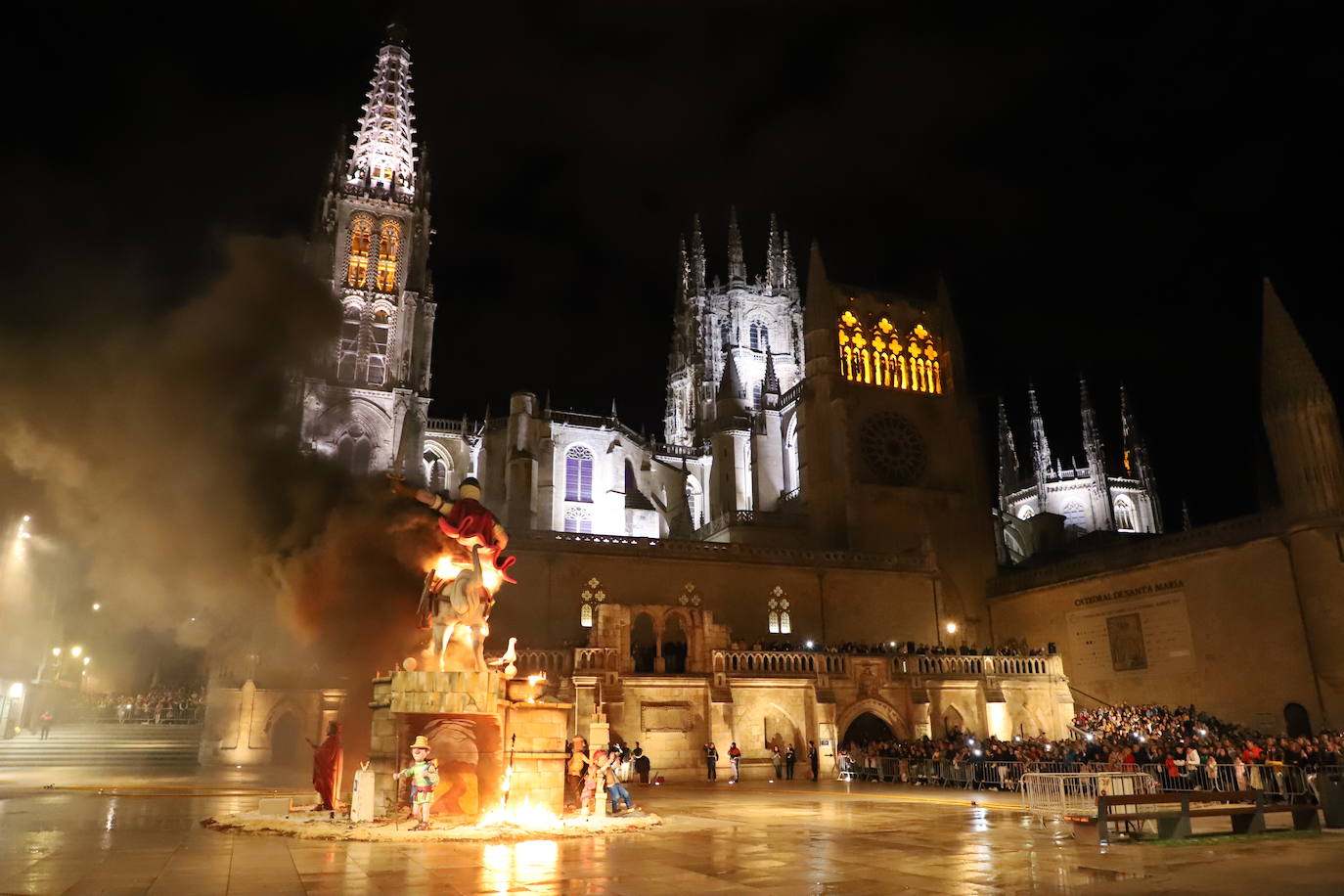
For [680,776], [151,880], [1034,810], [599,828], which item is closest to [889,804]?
[1034,810]

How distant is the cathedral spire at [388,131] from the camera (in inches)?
2415

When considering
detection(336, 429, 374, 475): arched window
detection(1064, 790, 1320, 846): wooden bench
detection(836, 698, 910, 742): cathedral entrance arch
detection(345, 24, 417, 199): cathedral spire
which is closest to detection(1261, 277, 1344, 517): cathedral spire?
detection(836, 698, 910, 742): cathedral entrance arch

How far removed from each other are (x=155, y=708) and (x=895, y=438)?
126 ft

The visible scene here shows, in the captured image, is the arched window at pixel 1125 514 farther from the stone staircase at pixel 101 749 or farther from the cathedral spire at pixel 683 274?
the stone staircase at pixel 101 749

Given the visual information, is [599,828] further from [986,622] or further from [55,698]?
[55,698]

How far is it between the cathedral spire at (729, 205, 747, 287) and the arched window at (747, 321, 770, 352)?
3.59 meters

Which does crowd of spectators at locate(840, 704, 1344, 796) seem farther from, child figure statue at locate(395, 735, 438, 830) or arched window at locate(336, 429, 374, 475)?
arched window at locate(336, 429, 374, 475)

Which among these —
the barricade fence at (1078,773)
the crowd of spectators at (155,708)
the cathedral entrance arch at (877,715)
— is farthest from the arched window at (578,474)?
the barricade fence at (1078,773)

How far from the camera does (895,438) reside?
44.1m

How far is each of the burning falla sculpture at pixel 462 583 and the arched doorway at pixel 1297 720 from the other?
958 inches

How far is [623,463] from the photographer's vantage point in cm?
5225

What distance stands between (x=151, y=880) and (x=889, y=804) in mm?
13299

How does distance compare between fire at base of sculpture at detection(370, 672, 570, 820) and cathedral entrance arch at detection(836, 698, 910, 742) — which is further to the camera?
cathedral entrance arch at detection(836, 698, 910, 742)

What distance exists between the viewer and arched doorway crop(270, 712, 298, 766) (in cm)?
2772
